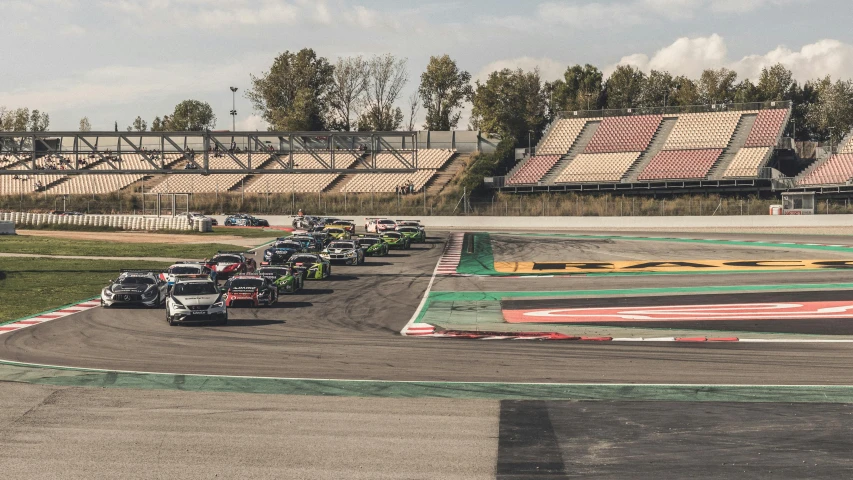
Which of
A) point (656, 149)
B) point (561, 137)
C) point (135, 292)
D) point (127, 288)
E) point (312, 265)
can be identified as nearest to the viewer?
point (135, 292)

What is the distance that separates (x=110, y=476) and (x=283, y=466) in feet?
7.45

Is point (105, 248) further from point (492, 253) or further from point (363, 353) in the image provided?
point (363, 353)

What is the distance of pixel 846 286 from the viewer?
36594 millimetres

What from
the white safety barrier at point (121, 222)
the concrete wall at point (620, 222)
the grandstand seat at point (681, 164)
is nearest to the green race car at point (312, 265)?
the white safety barrier at point (121, 222)

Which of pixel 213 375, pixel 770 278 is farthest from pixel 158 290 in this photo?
pixel 770 278

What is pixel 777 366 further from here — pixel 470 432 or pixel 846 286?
pixel 846 286

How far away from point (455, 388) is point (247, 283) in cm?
1584

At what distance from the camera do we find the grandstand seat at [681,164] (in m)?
84.1

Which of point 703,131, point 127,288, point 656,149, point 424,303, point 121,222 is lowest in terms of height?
point 424,303

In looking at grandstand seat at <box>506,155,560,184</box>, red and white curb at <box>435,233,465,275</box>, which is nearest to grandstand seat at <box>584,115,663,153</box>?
grandstand seat at <box>506,155,560,184</box>

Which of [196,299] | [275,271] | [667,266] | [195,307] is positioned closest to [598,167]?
[667,266]

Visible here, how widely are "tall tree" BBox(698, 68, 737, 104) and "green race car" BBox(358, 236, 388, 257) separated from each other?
79041 mm

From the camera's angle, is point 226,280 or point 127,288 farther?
point 226,280

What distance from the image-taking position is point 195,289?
28.4 m
